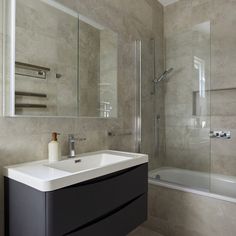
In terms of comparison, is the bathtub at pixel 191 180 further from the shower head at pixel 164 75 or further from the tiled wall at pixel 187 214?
the shower head at pixel 164 75

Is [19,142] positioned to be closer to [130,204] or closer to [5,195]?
[5,195]

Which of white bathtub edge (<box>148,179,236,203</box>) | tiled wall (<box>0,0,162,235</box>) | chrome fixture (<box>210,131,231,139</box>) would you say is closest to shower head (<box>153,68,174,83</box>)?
tiled wall (<box>0,0,162,235</box>)

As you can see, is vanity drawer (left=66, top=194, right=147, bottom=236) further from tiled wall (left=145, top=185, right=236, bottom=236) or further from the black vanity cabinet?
tiled wall (left=145, top=185, right=236, bottom=236)

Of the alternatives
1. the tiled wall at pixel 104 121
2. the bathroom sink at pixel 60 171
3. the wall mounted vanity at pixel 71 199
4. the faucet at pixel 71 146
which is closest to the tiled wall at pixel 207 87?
the tiled wall at pixel 104 121

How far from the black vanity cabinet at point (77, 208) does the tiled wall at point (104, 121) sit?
16cm

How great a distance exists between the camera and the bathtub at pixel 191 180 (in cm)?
191

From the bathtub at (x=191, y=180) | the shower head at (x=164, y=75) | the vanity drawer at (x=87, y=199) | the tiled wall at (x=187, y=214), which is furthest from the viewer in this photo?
the shower head at (x=164, y=75)

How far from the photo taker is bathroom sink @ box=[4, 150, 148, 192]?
2.78ft

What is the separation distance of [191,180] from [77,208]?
5.23 feet

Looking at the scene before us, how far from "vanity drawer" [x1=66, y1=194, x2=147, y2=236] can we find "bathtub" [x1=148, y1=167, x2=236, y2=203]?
60cm

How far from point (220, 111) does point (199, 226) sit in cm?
127

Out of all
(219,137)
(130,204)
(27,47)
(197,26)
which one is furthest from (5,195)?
(197,26)

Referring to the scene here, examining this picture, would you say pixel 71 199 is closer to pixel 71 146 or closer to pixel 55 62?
pixel 71 146

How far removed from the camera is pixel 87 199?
96 cm
